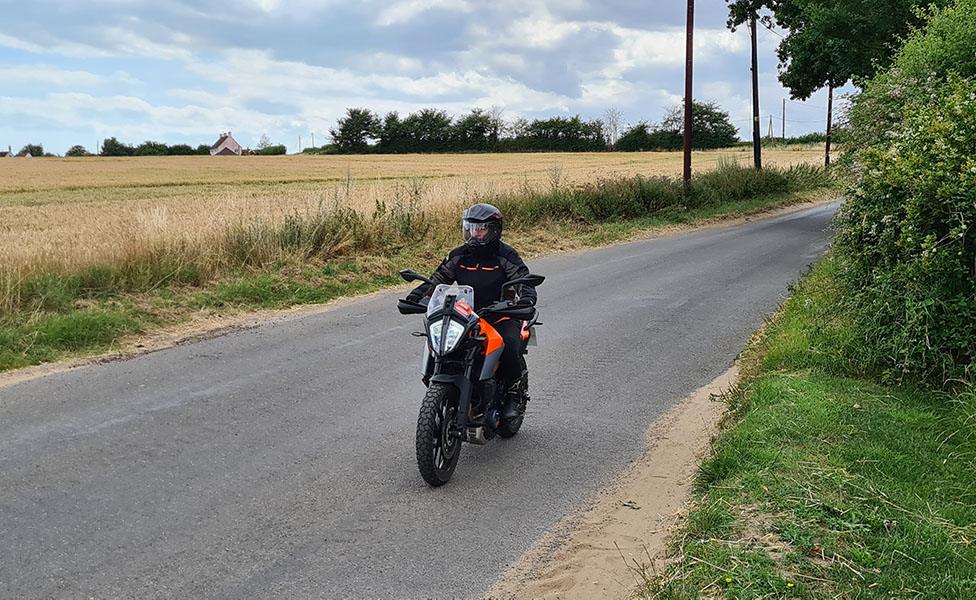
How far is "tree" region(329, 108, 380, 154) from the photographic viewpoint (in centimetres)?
9750

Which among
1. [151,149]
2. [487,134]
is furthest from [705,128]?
[151,149]

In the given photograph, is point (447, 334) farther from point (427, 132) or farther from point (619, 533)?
point (427, 132)

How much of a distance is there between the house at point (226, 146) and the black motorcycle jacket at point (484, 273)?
363 ft

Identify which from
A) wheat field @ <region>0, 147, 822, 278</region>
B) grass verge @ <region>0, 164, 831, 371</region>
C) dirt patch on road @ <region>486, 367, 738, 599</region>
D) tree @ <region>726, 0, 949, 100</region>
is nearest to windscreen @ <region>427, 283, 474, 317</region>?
dirt patch on road @ <region>486, 367, 738, 599</region>

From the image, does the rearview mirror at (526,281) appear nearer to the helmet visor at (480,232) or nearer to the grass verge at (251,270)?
the helmet visor at (480,232)

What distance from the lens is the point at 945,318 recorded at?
632cm

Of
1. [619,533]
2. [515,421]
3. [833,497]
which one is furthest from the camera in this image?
[515,421]

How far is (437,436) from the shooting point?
5391mm

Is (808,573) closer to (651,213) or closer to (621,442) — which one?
(621,442)

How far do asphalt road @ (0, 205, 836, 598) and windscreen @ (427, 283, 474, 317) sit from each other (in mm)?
1182

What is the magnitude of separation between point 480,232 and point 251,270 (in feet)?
27.3

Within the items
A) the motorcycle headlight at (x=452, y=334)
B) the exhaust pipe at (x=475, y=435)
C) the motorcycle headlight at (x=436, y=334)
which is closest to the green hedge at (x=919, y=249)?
the exhaust pipe at (x=475, y=435)

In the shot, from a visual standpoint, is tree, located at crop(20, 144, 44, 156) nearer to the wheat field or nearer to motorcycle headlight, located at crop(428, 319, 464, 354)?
the wheat field

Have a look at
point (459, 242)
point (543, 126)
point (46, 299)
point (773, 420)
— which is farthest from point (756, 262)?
point (543, 126)
